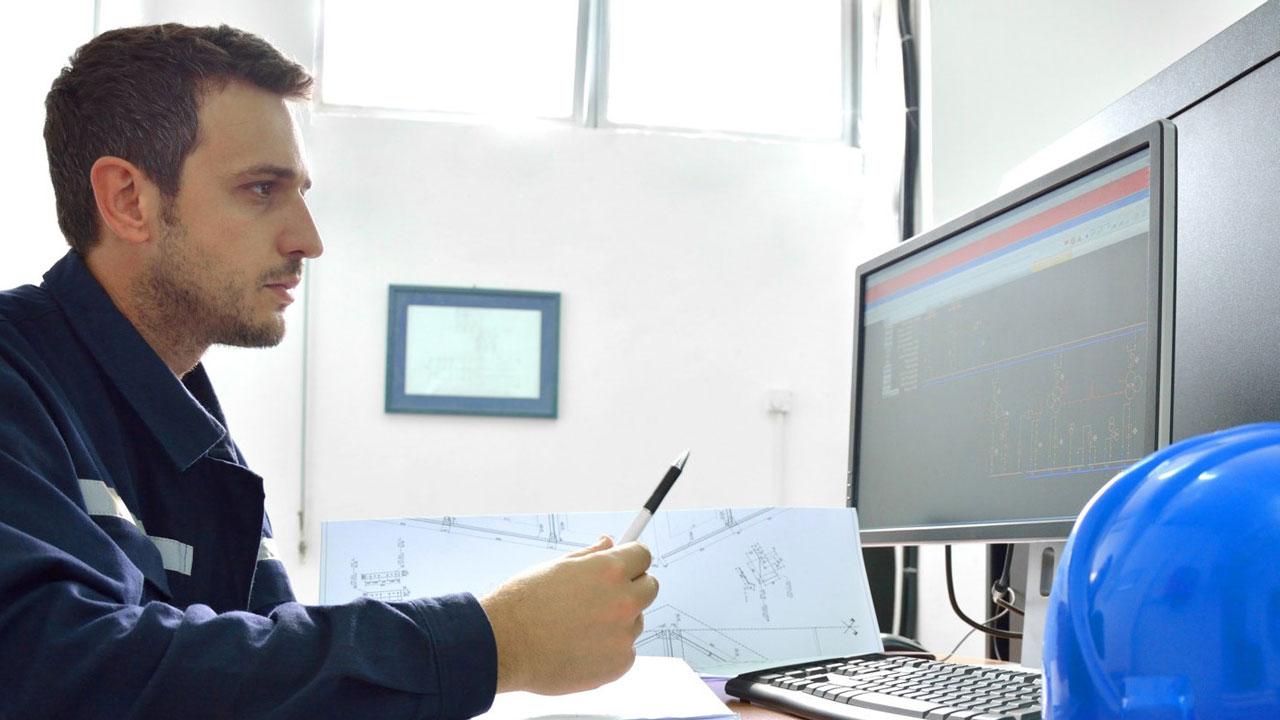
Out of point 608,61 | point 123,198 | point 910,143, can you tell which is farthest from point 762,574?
point 608,61

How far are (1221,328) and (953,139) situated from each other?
86.0 inches

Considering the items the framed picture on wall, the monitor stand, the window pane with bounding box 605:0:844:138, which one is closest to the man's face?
the monitor stand

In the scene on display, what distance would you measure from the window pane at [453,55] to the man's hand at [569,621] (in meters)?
2.76

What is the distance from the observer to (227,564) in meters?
0.95

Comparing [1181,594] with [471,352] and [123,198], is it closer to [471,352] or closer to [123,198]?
[123,198]

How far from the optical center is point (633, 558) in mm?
765

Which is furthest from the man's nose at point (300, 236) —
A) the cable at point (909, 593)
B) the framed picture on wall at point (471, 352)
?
the cable at point (909, 593)

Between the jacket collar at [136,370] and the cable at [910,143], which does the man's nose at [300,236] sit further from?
the cable at [910,143]

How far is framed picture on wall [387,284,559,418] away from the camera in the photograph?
3.11 metres

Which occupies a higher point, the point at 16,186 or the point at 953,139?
the point at 953,139

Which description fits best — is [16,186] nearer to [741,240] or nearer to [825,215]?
[741,240]

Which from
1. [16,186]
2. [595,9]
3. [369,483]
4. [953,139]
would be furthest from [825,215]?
[16,186]

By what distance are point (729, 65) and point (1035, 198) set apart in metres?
2.54

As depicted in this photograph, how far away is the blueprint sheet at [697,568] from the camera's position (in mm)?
1035
